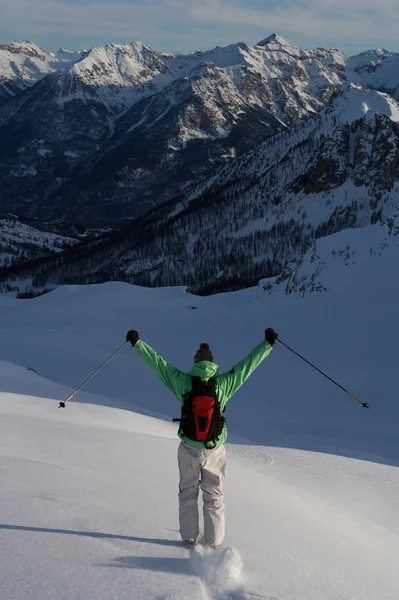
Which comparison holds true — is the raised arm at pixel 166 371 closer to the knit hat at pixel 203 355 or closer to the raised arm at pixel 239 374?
the knit hat at pixel 203 355

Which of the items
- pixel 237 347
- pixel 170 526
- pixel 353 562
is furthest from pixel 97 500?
pixel 237 347

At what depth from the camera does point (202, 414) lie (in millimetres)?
5891

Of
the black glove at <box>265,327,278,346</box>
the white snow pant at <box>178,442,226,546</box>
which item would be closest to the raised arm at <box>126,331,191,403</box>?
the white snow pant at <box>178,442,226,546</box>

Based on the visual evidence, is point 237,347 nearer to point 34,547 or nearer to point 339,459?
point 339,459

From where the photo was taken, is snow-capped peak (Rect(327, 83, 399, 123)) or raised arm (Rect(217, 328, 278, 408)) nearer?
raised arm (Rect(217, 328, 278, 408))

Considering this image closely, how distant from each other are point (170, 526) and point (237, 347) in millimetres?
19663

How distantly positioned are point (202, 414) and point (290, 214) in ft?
597

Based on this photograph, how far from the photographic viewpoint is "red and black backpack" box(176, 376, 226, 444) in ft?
19.2

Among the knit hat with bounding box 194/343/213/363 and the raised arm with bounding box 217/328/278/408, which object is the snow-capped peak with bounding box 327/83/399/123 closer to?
the raised arm with bounding box 217/328/278/408

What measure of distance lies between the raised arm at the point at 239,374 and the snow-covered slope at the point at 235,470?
1538 mm

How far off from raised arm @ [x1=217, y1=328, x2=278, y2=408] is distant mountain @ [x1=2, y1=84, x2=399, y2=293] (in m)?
158

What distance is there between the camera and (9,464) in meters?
7.43

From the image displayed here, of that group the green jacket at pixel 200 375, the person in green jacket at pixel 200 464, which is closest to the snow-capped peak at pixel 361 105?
the green jacket at pixel 200 375

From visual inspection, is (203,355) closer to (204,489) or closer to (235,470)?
(204,489)
